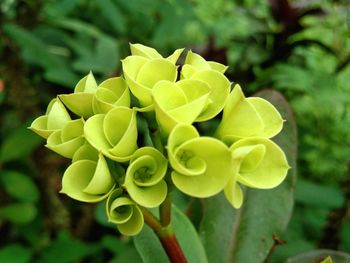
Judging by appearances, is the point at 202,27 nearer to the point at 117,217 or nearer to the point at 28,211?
the point at 28,211

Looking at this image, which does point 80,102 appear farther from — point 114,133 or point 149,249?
point 149,249

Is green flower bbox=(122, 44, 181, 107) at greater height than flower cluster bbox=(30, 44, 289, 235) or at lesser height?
greater

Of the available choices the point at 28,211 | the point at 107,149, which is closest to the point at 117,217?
the point at 107,149

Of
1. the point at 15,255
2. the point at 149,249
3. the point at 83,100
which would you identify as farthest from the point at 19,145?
the point at 83,100

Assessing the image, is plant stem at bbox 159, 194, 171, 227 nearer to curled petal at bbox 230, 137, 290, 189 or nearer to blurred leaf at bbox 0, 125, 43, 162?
curled petal at bbox 230, 137, 290, 189

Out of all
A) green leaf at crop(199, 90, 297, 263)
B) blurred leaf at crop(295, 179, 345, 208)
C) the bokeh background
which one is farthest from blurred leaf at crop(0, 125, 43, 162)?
blurred leaf at crop(295, 179, 345, 208)

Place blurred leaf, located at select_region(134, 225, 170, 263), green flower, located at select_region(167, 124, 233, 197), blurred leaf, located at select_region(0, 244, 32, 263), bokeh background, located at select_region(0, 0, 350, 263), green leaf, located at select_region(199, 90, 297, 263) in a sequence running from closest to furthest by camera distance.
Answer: green flower, located at select_region(167, 124, 233, 197), blurred leaf, located at select_region(134, 225, 170, 263), green leaf, located at select_region(199, 90, 297, 263), blurred leaf, located at select_region(0, 244, 32, 263), bokeh background, located at select_region(0, 0, 350, 263)
